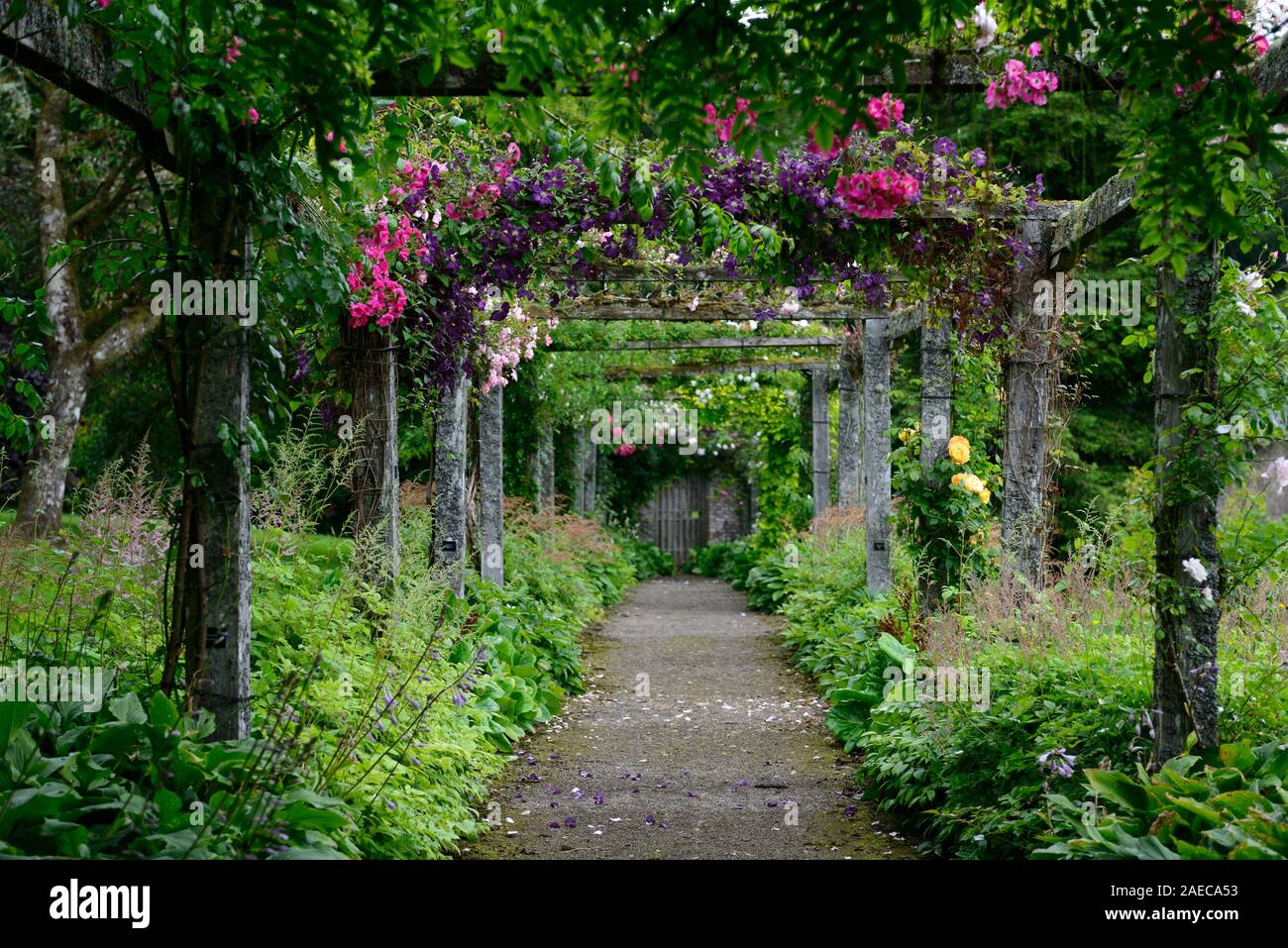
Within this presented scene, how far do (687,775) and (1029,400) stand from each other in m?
3.05

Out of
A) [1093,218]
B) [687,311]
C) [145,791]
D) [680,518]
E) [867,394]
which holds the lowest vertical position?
[145,791]

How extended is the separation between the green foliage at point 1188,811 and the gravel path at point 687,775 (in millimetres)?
1272

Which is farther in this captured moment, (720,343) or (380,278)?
(720,343)

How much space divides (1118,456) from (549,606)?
854 cm

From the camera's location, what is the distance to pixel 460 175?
6574 mm

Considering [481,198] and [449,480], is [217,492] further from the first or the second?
[449,480]

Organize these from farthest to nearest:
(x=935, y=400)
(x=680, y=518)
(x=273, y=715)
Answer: (x=680, y=518)
(x=935, y=400)
(x=273, y=715)

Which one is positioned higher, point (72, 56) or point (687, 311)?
point (687, 311)

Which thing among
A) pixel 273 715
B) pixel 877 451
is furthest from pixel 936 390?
pixel 273 715

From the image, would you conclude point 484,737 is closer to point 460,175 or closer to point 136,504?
point 136,504

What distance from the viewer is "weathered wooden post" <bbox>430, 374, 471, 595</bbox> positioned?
320 inches

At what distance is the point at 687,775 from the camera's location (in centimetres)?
602

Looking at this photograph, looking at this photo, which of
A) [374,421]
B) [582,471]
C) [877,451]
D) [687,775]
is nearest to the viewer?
[687,775]
